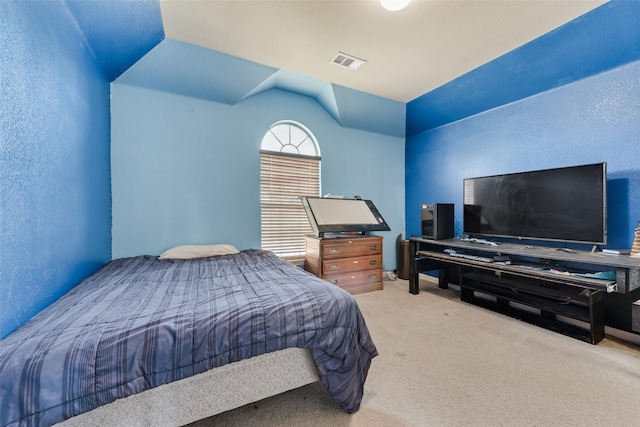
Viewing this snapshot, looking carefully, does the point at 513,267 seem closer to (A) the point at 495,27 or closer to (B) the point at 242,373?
(A) the point at 495,27

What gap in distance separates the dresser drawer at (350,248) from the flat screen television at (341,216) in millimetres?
149

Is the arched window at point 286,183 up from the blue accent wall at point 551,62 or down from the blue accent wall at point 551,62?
down

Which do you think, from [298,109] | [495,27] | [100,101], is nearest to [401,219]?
[298,109]

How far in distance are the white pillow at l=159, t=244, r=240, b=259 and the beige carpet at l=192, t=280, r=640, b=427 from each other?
61.6 inches

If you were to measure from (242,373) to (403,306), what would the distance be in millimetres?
2102

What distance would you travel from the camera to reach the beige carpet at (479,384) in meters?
1.25

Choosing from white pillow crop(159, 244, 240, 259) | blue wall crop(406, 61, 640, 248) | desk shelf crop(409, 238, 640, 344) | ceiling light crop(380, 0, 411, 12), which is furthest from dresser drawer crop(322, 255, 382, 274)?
ceiling light crop(380, 0, 411, 12)

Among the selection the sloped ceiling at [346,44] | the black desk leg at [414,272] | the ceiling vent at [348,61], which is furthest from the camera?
the black desk leg at [414,272]

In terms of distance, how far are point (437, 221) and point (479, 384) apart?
188 centimetres

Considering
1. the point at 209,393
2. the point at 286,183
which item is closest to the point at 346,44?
the point at 286,183

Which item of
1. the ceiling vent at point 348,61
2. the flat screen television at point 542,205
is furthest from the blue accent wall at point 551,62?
the ceiling vent at point 348,61

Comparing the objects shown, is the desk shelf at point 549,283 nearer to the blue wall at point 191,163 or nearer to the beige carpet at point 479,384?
the beige carpet at point 479,384

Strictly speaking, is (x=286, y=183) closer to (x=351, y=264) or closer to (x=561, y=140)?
(x=351, y=264)

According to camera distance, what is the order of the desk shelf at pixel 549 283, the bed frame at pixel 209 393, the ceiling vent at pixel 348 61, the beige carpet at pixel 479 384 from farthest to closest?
the ceiling vent at pixel 348 61
the desk shelf at pixel 549 283
the beige carpet at pixel 479 384
the bed frame at pixel 209 393
